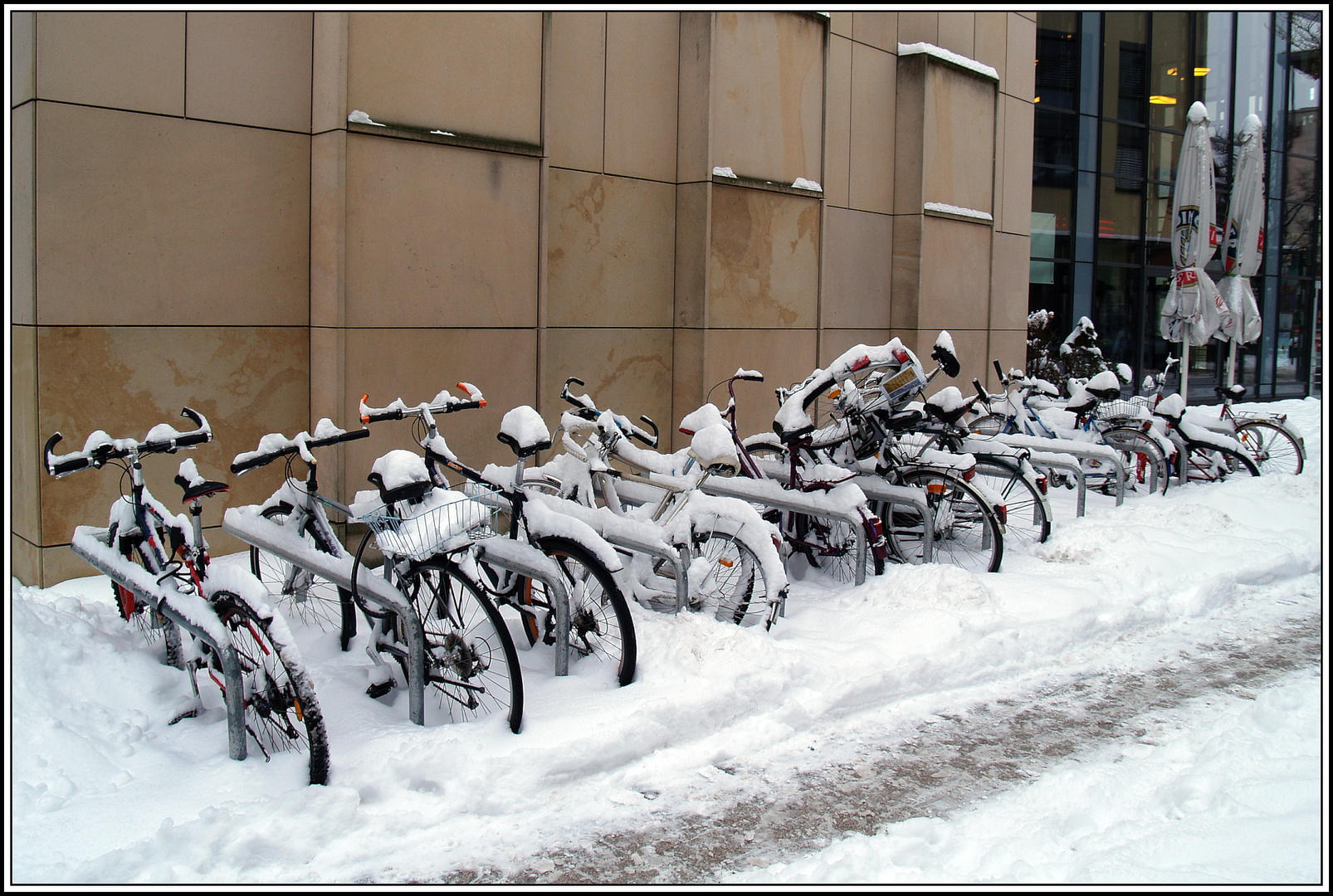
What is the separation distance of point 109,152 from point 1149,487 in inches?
308

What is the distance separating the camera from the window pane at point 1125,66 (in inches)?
687

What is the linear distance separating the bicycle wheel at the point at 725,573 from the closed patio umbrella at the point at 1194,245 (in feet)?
29.6

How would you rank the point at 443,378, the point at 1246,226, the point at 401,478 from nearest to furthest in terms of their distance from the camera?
the point at 401,478, the point at 443,378, the point at 1246,226

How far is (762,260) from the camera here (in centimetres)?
878

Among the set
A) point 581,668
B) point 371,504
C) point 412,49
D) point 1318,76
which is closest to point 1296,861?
point 581,668

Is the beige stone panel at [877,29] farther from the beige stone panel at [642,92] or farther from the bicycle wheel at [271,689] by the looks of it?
the bicycle wheel at [271,689]

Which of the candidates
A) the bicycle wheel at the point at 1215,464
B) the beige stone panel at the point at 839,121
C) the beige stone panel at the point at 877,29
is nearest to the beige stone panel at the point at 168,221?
the beige stone panel at the point at 839,121

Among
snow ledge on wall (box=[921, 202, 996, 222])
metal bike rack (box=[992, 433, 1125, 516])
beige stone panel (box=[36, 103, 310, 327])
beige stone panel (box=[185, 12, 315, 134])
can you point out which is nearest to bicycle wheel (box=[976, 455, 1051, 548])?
metal bike rack (box=[992, 433, 1125, 516])

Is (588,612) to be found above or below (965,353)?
below

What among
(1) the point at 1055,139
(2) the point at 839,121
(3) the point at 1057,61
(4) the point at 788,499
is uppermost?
(3) the point at 1057,61

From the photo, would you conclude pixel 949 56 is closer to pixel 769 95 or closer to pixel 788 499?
pixel 769 95

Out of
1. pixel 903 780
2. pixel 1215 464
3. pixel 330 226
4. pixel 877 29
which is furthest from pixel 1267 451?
pixel 330 226

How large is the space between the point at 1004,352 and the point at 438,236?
7.62 m

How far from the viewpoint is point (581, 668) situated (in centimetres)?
446
